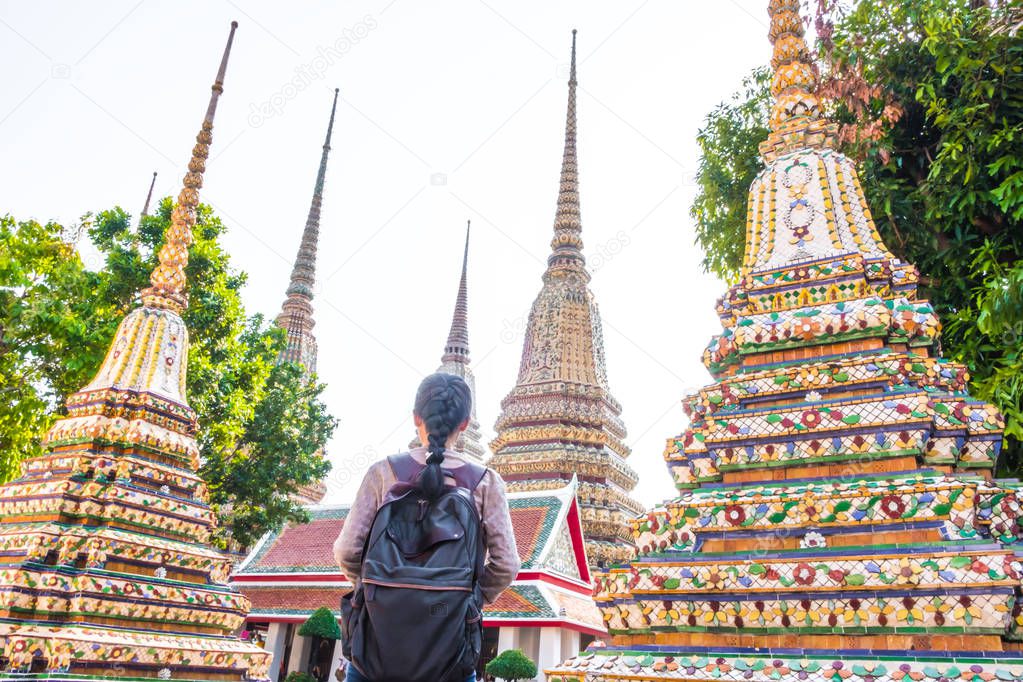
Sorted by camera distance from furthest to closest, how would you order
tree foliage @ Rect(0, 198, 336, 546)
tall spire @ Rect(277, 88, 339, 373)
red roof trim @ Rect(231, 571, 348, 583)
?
tall spire @ Rect(277, 88, 339, 373), red roof trim @ Rect(231, 571, 348, 583), tree foliage @ Rect(0, 198, 336, 546)

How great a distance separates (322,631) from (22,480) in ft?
21.5

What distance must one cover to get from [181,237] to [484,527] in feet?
24.7

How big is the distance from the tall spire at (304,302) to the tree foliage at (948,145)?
18.4 meters

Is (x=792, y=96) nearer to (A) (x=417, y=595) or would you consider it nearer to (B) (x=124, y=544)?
(A) (x=417, y=595)

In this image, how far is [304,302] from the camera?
25188 mm

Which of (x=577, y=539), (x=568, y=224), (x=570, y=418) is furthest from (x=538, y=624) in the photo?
(x=568, y=224)

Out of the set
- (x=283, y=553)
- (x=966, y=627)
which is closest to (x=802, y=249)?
(x=966, y=627)

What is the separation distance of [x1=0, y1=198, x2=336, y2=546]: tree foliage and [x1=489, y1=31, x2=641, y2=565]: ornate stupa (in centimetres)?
582

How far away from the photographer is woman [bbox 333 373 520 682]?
7.96ft

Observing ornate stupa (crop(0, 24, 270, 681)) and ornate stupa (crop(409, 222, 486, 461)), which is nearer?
ornate stupa (crop(0, 24, 270, 681))

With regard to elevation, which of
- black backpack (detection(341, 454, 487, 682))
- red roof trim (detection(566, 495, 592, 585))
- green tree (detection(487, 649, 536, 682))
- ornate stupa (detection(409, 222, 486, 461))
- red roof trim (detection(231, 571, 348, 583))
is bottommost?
green tree (detection(487, 649, 536, 682))

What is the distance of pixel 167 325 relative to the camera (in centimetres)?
809

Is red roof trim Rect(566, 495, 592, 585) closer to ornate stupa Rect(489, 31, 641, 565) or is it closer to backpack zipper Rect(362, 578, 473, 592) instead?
ornate stupa Rect(489, 31, 641, 565)

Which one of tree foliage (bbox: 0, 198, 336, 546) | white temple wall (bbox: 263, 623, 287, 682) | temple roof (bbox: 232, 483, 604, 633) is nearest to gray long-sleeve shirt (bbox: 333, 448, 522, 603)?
tree foliage (bbox: 0, 198, 336, 546)
